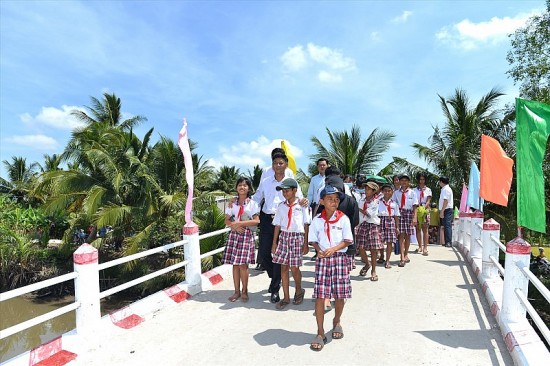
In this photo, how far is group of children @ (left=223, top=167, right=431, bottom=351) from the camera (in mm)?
4129

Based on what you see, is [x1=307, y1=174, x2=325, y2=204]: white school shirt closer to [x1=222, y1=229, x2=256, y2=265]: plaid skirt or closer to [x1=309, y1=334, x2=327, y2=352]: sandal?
[x1=222, y1=229, x2=256, y2=265]: plaid skirt

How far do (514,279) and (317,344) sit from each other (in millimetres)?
2196

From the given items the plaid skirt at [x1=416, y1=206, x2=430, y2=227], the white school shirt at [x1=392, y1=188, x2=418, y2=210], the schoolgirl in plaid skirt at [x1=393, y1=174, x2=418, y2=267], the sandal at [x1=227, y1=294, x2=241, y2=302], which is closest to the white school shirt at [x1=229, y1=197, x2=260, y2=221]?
the sandal at [x1=227, y1=294, x2=241, y2=302]

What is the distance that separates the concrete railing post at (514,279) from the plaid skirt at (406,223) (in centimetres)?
346

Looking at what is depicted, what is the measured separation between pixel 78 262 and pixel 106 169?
38.6ft

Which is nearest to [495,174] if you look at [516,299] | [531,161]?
[531,161]

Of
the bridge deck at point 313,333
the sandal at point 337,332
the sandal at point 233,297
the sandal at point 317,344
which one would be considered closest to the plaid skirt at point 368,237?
the bridge deck at point 313,333

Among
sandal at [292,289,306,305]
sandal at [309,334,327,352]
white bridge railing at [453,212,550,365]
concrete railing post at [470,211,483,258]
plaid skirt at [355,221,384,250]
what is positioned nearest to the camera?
white bridge railing at [453,212,550,365]

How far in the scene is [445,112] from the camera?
1894 centimetres

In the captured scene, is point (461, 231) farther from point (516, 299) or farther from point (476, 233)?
point (516, 299)

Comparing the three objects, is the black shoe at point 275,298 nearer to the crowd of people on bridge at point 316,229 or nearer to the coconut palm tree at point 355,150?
the crowd of people on bridge at point 316,229

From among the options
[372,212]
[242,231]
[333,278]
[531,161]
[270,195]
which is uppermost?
[531,161]

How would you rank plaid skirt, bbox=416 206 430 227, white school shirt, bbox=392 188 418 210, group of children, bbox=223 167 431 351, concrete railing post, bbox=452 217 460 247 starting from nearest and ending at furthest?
1. group of children, bbox=223 167 431 351
2. white school shirt, bbox=392 188 418 210
3. plaid skirt, bbox=416 206 430 227
4. concrete railing post, bbox=452 217 460 247

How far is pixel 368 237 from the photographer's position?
674cm
